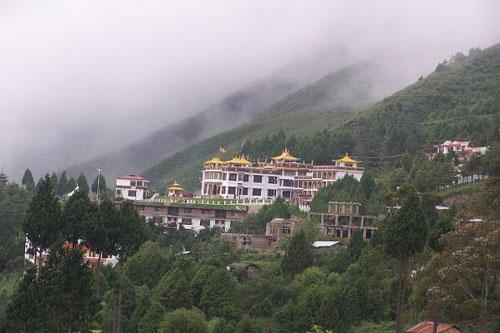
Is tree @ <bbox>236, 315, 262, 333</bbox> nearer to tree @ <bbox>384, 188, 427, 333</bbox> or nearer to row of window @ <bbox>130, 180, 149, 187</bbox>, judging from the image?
tree @ <bbox>384, 188, 427, 333</bbox>

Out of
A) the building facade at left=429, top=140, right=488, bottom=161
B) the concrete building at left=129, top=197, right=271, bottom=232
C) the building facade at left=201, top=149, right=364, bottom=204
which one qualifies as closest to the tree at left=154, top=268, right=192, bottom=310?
the concrete building at left=129, top=197, right=271, bottom=232

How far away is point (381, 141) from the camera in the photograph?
9338 centimetres

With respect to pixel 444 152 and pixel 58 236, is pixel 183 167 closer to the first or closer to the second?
pixel 444 152

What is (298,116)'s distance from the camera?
146 m

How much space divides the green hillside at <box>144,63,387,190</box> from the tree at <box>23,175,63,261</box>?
64034 millimetres

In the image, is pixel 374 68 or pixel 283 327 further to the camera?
pixel 374 68

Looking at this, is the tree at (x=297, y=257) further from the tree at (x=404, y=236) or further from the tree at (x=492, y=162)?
the tree at (x=404, y=236)

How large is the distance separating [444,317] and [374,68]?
5155 inches

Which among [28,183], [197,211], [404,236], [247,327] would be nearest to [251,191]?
[197,211]

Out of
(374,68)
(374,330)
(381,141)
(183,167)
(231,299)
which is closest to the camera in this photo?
(374,330)

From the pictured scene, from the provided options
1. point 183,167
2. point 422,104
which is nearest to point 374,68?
point 183,167

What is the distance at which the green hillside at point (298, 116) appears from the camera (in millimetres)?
130250

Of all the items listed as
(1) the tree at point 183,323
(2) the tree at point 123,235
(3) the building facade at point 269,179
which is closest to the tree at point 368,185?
(3) the building facade at point 269,179

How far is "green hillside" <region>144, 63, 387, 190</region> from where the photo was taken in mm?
130250
